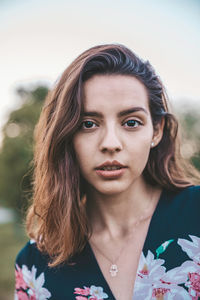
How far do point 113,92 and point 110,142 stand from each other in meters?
0.30

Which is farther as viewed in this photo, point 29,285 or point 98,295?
point 29,285

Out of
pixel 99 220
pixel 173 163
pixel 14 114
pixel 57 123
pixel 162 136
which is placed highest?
pixel 14 114

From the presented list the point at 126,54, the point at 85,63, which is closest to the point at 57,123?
the point at 85,63

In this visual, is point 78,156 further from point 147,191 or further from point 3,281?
point 3,281

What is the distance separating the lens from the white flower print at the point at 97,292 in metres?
1.85

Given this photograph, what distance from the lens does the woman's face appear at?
1.76 metres

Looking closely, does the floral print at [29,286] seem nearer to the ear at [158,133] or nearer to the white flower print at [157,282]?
the white flower print at [157,282]

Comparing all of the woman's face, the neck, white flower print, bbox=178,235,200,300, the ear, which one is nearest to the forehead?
the woman's face

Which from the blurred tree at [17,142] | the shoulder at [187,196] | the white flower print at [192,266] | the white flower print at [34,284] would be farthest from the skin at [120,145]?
the blurred tree at [17,142]

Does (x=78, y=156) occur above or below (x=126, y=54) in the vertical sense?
below

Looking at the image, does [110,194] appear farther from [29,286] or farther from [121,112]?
[29,286]

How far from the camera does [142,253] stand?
1.85m

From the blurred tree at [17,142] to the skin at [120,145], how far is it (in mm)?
8253

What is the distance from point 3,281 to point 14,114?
19.9ft
